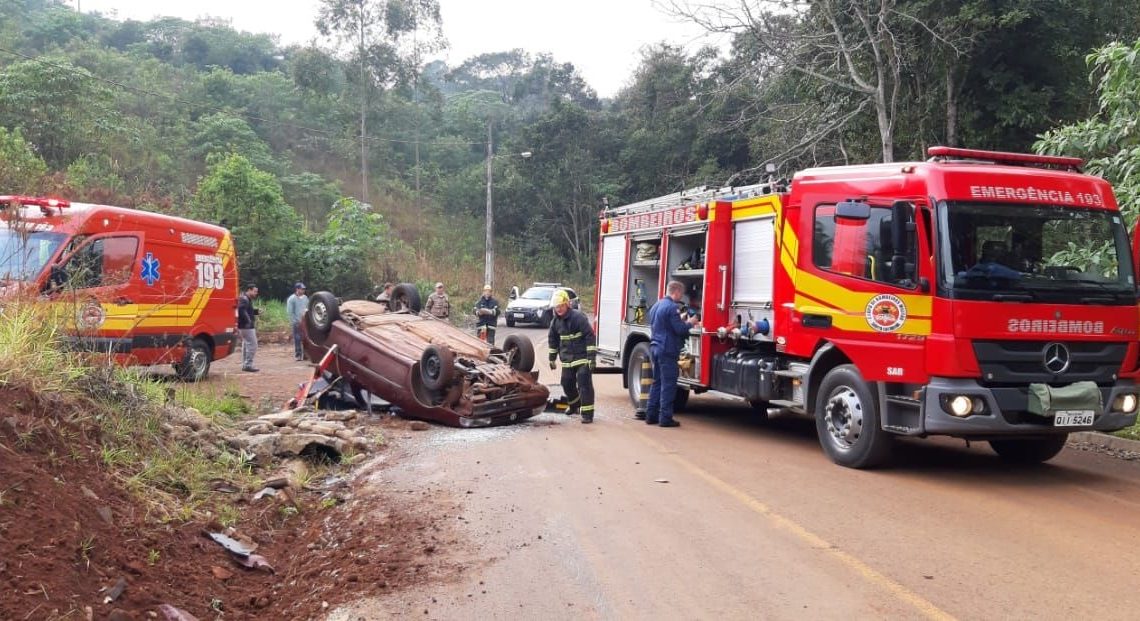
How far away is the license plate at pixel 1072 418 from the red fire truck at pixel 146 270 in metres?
8.65

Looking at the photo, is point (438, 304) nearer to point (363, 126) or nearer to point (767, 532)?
point (767, 532)

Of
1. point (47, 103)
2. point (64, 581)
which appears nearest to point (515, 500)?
point (64, 581)

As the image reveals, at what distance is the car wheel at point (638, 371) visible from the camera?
1200 centimetres

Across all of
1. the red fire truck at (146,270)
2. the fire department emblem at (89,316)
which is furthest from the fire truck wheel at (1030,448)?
the red fire truck at (146,270)

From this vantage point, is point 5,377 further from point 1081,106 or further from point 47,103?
point 47,103

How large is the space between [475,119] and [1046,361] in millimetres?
49852

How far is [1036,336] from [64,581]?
7.00 metres

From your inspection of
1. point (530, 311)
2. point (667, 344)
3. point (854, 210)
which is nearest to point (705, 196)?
point (667, 344)

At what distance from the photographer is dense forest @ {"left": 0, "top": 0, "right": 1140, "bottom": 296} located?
696 inches

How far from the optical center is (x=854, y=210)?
7.94 meters

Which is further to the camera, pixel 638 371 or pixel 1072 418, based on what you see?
pixel 638 371

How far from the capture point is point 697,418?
39.1ft

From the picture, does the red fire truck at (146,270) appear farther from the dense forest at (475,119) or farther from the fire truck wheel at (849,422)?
the dense forest at (475,119)

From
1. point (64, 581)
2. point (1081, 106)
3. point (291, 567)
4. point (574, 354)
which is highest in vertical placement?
point (1081, 106)
